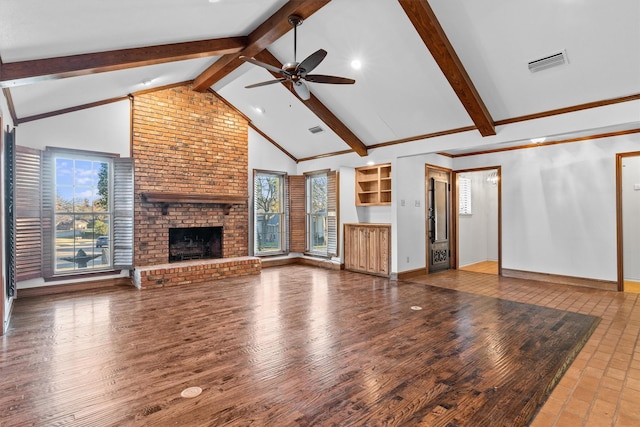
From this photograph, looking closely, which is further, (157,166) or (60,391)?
(157,166)

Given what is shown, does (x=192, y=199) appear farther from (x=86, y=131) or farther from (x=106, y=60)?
(x=106, y=60)

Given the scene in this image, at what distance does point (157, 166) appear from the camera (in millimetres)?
6426

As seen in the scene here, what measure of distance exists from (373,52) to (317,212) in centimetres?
420

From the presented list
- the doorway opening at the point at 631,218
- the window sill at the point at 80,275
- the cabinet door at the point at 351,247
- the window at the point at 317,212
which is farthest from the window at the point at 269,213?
the doorway opening at the point at 631,218

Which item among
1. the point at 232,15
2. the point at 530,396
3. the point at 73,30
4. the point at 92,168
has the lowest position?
the point at 530,396

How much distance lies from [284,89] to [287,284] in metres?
3.57

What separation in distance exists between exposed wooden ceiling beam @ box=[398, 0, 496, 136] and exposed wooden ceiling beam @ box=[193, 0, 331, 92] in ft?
3.39

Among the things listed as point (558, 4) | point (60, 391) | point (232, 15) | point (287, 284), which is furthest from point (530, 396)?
point (232, 15)

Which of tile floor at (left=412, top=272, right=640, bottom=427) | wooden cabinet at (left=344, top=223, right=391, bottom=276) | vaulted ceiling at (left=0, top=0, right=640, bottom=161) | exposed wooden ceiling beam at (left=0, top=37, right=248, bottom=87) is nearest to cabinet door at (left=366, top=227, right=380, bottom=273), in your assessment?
wooden cabinet at (left=344, top=223, right=391, bottom=276)

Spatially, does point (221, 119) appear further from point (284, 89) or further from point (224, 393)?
point (224, 393)

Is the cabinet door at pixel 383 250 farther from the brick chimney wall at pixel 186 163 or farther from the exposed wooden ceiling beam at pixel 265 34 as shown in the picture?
the exposed wooden ceiling beam at pixel 265 34

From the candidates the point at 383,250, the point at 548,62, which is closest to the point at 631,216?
the point at 548,62

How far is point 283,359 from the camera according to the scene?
9.78 ft

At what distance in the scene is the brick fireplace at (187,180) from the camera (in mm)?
6238
